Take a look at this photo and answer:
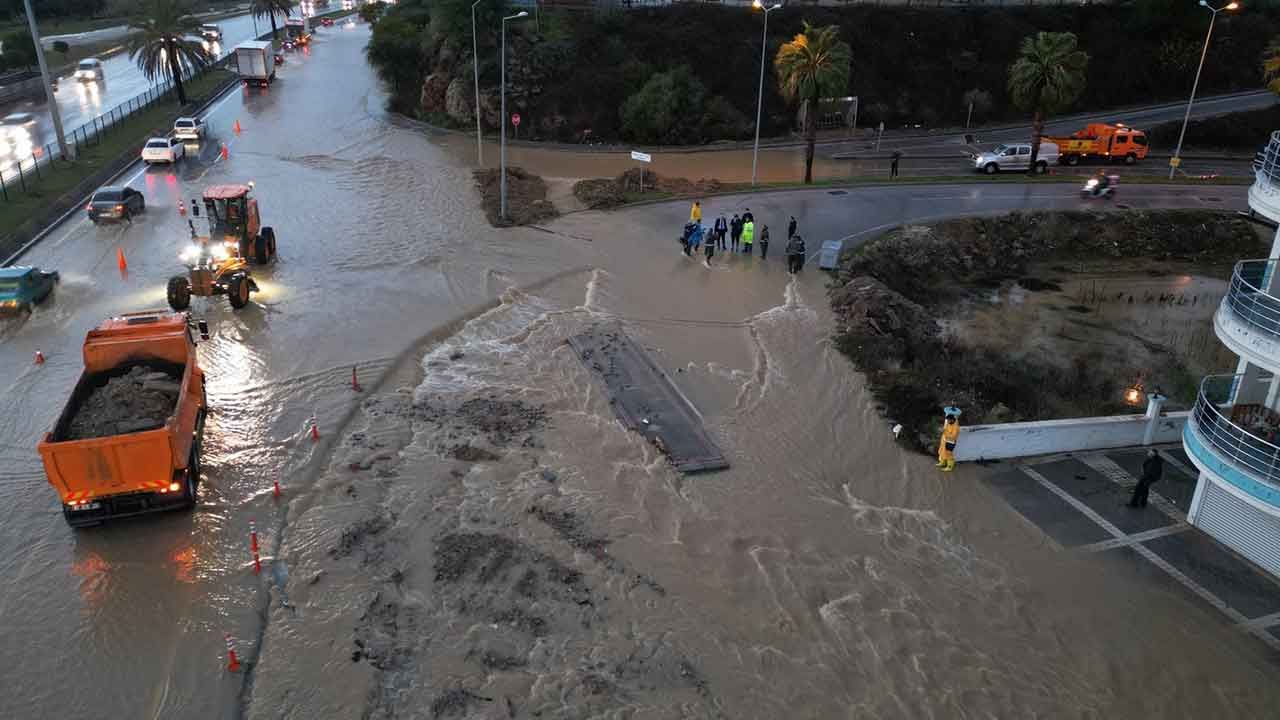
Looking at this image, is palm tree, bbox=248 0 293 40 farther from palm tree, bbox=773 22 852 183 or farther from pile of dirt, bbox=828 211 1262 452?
pile of dirt, bbox=828 211 1262 452

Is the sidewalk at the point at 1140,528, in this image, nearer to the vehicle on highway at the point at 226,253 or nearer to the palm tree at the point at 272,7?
the vehicle on highway at the point at 226,253

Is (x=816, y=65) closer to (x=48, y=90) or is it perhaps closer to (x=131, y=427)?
(x=131, y=427)

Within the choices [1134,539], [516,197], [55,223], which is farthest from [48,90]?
[1134,539]

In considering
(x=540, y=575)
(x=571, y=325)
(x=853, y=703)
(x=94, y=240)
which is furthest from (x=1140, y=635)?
(x=94, y=240)

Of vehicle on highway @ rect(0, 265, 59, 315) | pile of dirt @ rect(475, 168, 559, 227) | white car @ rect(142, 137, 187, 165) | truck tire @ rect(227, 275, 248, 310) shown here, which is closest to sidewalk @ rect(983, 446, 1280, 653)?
truck tire @ rect(227, 275, 248, 310)

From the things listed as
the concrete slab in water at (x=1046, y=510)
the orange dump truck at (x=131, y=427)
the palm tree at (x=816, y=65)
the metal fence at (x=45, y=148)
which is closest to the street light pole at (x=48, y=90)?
the metal fence at (x=45, y=148)

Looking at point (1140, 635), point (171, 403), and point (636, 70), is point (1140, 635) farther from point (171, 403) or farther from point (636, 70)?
point (636, 70)

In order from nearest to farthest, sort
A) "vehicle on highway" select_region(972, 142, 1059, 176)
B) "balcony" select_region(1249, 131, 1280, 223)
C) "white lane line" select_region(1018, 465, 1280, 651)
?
"white lane line" select_region(1018, 465, 1280, 651) < "balcony" select_region(1249, 131, 1280, 223) < "vehicle on highway" select_region(972, 142, 1059, 176)
